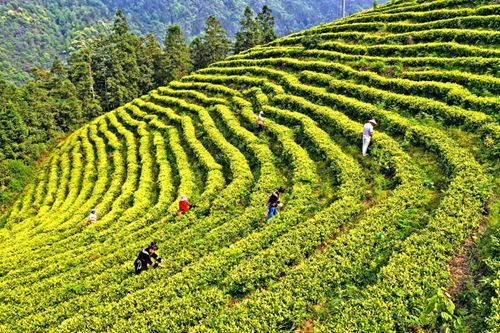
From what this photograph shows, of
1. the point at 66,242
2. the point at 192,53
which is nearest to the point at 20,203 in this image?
the point at 66,242

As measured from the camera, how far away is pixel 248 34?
213 feet

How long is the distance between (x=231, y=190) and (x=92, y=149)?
2601cm

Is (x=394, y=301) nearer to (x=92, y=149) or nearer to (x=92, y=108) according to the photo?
(x=92, y=149)

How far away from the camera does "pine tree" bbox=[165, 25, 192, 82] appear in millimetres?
64625

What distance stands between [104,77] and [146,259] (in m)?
60.6

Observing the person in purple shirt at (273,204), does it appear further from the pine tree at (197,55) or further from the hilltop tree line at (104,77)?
the pine tree at (197,55)

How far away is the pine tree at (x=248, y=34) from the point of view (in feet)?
211

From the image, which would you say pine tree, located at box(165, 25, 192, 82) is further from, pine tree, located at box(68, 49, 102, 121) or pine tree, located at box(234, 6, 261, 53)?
pine tree, located at box(68, 49, 102, 121)

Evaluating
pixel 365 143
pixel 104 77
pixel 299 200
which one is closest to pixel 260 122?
pixel 365 143

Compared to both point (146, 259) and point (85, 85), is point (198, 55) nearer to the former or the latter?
point (85, 85)

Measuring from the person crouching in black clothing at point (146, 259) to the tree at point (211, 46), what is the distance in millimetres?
59770

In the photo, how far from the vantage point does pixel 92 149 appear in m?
37.1

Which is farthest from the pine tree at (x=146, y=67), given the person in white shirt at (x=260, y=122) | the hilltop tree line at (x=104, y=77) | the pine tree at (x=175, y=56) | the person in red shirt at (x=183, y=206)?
the person in red shirt at (x=183, y=206)

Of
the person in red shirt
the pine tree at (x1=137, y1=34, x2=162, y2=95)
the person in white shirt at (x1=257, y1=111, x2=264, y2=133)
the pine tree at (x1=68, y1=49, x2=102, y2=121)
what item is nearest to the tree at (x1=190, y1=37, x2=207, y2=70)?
the pine tree at (x1=137, y1=34, x2=162, y2=95)
